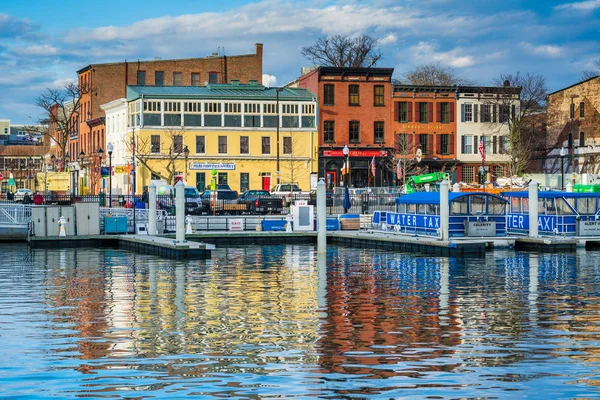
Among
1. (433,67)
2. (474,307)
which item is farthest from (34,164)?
(474,307)

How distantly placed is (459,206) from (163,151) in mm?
44625

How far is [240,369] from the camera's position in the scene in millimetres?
15883

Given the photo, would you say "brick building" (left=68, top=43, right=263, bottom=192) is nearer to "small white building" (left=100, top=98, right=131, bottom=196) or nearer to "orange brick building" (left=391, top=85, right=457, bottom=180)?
"small white building" (left=100, top=98, right=131, bottom=196)

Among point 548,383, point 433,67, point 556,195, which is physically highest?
point 433,67

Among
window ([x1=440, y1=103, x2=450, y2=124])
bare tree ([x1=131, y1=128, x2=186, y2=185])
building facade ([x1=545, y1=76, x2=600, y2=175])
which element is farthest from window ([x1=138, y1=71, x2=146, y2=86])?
building facade ([x1=545, y1=76, x2=600, y2=175])

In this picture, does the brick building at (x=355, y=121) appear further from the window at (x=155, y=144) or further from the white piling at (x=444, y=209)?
the white piling at (x=444, y=209)

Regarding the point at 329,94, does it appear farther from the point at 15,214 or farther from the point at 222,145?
the point at 15,214

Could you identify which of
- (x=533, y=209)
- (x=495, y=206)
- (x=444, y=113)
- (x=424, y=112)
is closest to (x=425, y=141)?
(x=424, y=112)

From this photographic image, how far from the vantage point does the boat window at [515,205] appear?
161 feet

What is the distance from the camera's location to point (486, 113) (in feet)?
303

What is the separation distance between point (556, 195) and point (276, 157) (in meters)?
44.1

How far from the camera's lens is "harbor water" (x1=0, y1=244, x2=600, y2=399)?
14.7 m

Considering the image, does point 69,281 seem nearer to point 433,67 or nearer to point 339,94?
point 339,94

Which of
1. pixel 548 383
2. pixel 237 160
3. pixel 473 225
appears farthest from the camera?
pixel 237 160
